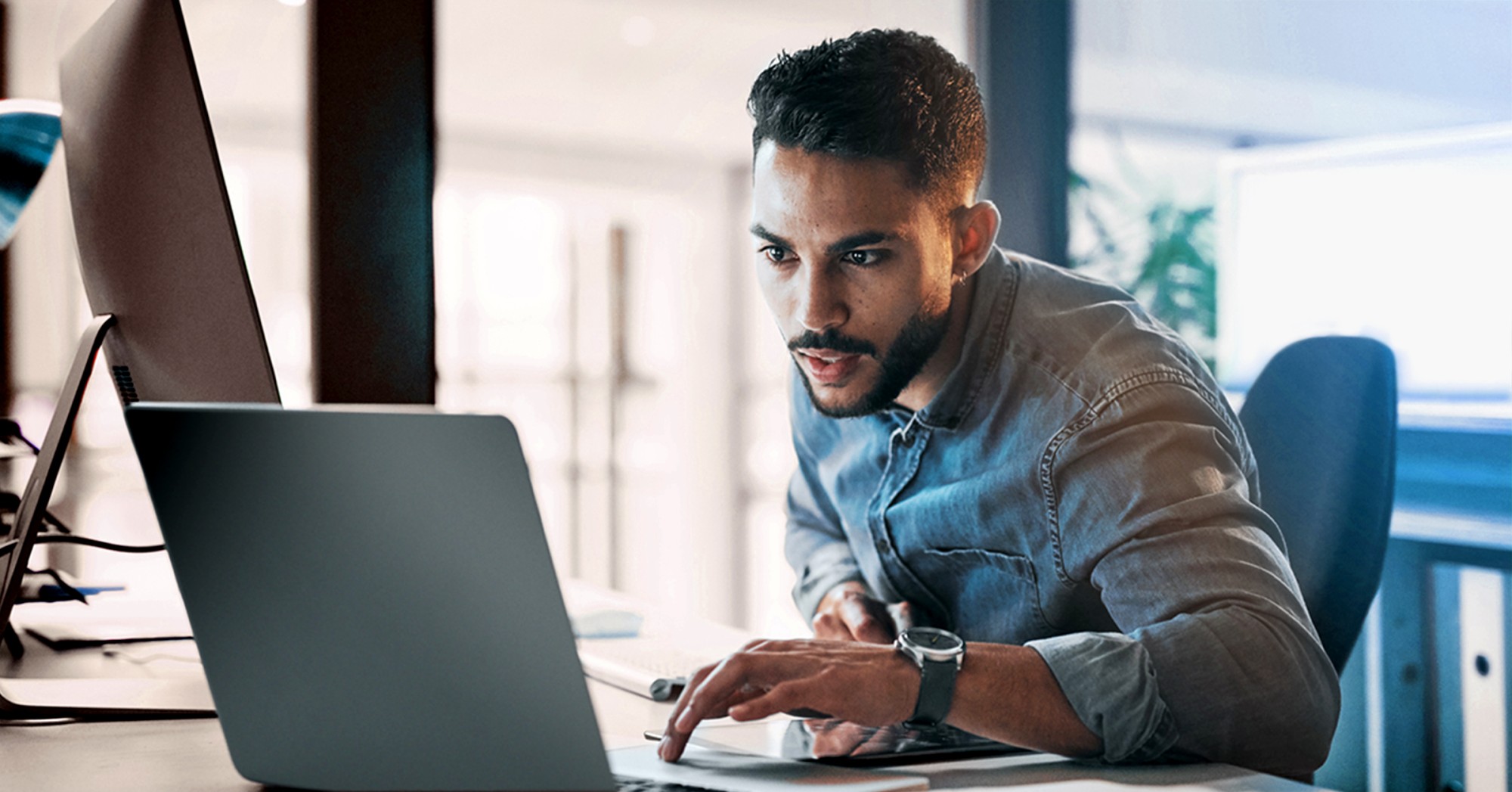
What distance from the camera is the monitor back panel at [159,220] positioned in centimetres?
79

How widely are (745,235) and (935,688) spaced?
207 inches

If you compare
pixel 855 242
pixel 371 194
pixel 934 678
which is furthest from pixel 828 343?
pixel 934 678

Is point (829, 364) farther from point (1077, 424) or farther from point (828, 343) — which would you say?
point (1077, 424)

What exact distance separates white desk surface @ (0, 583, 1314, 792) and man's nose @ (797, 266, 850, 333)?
54cm

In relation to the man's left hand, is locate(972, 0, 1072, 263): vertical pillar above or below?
above

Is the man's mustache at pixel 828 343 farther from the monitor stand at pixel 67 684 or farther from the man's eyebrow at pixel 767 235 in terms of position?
the monitor stand at pixel 67 684

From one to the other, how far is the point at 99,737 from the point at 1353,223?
2002 mm

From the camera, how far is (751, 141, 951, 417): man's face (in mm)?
1261

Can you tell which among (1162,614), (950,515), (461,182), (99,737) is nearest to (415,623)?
(99,737)

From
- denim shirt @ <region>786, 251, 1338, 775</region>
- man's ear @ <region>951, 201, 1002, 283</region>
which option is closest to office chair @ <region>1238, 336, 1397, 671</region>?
denim shirt @ <region>786, 251, 1338, 775</region>

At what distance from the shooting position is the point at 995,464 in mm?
1225

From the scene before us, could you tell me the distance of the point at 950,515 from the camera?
1.27 metres

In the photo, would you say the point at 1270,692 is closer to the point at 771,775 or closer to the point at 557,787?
the point at 771,775

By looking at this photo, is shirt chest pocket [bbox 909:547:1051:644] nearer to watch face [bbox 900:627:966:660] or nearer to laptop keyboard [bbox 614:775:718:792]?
watch face [bbox 900:627:966:660]
